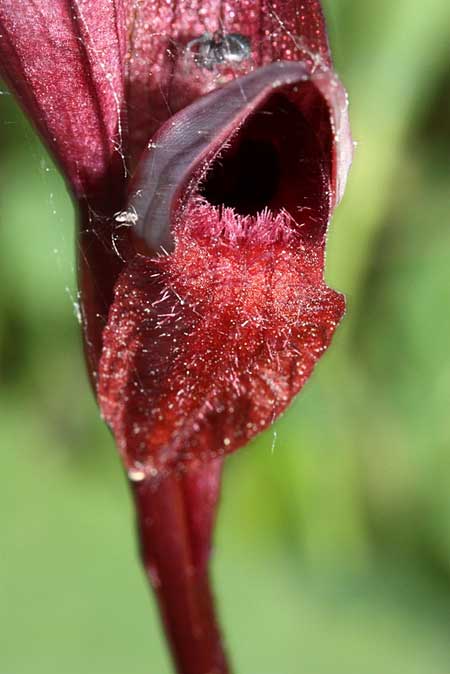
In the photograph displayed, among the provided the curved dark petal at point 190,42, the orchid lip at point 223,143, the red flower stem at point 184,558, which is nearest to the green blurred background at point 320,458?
the red flower stem at point 184,558

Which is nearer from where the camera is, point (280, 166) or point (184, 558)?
point (280, 166)

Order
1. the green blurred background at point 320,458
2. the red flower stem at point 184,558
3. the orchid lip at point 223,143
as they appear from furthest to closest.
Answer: the green blurred background at point 320,458, the red flower stem at point 184,558, the orchid lip at point 223,143

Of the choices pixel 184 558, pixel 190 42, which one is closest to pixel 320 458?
pixel 184 558

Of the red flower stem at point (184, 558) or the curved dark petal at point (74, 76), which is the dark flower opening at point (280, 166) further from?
the red flower stem at point (184, 558)

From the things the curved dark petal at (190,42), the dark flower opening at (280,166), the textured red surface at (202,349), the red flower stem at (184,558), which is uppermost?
the curved dark petal at (190,42)

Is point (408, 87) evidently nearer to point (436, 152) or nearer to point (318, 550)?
point (436, 152)

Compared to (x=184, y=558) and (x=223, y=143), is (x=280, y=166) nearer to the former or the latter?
(x=223, y=143)
